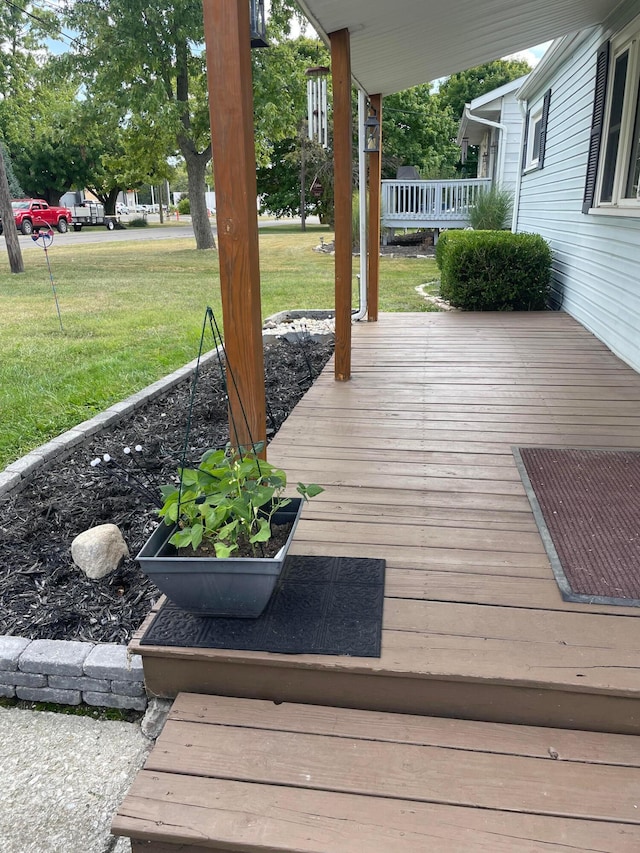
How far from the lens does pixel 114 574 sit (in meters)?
2.28

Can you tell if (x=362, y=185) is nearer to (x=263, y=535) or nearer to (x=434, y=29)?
(x=434, y=29)

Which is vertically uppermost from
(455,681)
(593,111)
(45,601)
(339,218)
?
(593,111)

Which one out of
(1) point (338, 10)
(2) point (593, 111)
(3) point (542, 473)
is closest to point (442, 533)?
(3) point (542, 473)

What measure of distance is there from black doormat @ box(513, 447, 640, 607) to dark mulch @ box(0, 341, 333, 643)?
4.40ft

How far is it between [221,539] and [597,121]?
512 cm

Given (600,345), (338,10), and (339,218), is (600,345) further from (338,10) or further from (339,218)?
(338,10)

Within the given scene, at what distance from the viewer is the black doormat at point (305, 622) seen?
1.66m

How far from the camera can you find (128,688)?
180 cm

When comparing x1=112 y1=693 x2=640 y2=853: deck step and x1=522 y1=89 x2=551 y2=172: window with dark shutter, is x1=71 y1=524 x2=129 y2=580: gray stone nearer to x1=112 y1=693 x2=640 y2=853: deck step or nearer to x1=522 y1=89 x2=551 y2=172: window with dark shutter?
x1=112 y1=693 x2=640 y2=853: deck step

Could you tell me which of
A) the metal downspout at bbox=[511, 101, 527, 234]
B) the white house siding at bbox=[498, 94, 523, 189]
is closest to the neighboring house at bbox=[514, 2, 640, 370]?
the metal downspout at bbox=[511, 101, 527, 234]

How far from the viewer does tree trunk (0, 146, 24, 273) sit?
36.1 ft

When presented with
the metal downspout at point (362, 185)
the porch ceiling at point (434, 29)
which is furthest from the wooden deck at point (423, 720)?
the metal downspout at point (362, 185)

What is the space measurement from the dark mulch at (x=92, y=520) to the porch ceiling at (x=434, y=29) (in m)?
2.14

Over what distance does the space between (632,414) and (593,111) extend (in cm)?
327
